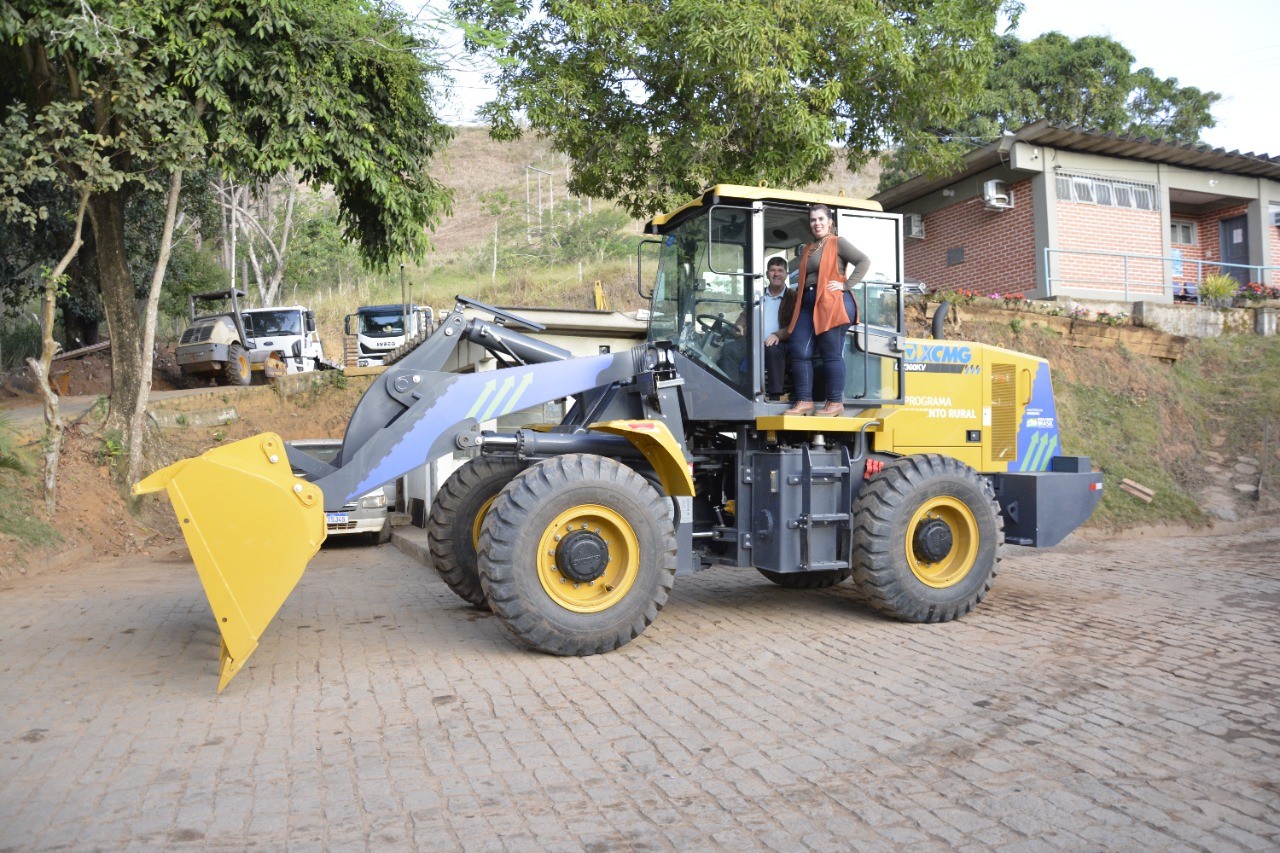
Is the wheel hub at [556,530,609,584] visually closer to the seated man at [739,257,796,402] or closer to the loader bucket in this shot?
the loader bucket

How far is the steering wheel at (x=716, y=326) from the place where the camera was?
725 cm

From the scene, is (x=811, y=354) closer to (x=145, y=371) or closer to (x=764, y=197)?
(x=764, y=197)

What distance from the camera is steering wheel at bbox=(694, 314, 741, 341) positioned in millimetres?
7254

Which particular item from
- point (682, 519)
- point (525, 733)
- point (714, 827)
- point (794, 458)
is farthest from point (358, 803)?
point (794, 458)

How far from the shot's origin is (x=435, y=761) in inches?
179

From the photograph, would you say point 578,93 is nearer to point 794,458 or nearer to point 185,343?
point 794,458

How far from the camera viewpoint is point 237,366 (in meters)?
24.4

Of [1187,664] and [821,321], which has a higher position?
[821,321]

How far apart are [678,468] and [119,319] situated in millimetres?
11737

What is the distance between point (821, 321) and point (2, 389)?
70.9ft

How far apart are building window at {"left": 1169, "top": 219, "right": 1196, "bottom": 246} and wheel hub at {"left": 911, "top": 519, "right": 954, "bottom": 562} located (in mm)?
19674

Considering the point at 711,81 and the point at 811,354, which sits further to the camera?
the point at 711,81

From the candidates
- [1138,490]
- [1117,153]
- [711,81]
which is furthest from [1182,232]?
[711,81]

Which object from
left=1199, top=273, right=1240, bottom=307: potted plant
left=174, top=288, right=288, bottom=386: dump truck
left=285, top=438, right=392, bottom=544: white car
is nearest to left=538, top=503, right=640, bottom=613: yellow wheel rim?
left=285, top=438, right=392, bottom=544: white car
